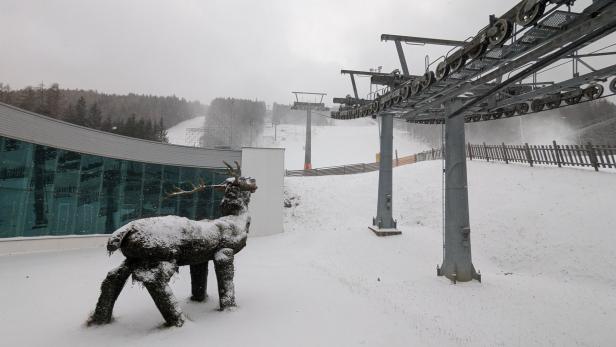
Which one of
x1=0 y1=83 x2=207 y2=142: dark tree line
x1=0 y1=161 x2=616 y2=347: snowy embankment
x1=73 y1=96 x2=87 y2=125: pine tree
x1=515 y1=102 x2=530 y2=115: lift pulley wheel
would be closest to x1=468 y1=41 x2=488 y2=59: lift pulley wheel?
x1=0 y1=161 x2=616 y2=347: snowy embankment

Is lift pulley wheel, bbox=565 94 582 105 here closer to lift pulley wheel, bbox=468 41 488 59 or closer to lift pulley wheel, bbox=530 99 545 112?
lift pulley wheel, bbox=530 99 545 112

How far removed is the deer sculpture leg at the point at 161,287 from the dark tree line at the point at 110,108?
146ft

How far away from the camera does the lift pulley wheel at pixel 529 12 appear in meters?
5.10

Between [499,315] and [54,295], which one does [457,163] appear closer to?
[499,315]

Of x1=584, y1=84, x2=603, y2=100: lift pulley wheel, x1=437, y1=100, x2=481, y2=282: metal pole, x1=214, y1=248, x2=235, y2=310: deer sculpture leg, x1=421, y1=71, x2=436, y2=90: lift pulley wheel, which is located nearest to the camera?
x1=214, y1=248, x2=235, y2=310: deer sculpture leg

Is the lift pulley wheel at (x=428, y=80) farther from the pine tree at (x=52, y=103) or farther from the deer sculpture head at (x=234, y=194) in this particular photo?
the pine tree at (x=52, y=103)

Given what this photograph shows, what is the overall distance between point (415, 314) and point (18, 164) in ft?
51.2

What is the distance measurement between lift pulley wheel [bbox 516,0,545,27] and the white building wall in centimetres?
1364

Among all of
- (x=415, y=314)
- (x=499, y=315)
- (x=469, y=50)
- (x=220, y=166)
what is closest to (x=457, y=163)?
(x=469, y=50)

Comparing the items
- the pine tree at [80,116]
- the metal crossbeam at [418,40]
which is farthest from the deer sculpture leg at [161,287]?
the pine tree at [80,116]

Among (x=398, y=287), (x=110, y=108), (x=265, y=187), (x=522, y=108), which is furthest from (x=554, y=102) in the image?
(x=110, y=108)

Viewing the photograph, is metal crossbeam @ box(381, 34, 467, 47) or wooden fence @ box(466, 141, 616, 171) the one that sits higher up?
metal crossbeam @ box(381, 34, 467, 47)

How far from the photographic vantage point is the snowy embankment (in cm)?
514

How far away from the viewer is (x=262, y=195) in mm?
17281
